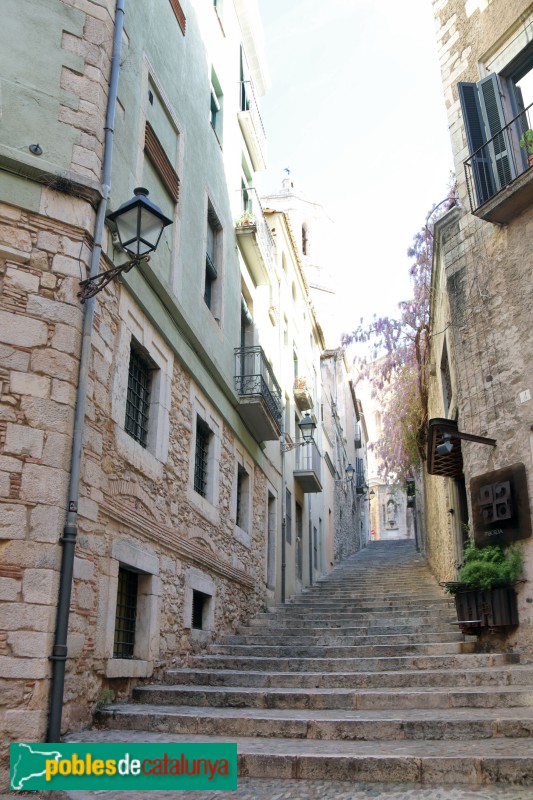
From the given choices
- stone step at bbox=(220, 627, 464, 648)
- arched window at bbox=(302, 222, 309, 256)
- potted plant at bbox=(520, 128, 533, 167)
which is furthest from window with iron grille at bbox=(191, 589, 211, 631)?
arched window at bbox=(302, 222, 309, 256)

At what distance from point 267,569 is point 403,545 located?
22.7m

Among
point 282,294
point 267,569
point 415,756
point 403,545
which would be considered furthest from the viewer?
point 403,545

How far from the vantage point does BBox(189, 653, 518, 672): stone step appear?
760cm

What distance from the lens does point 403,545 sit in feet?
116

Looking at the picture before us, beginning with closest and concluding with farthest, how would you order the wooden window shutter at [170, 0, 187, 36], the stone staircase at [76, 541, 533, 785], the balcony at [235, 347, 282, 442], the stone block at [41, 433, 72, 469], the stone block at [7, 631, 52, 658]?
the stone staircase at [76, 541, 533, 785], the stone block at [7, 631, 52, 658], the stone block at [41, 433, 72, 469], the wooden window shutter at [170, 0, 187, 36], the balcony at [235, 347, 282, 442]

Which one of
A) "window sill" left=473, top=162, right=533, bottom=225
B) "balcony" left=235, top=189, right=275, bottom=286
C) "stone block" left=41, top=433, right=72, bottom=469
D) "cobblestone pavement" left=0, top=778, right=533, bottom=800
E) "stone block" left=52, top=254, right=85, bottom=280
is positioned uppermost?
"balcony" left=235, top=189, right=275, bottom=286

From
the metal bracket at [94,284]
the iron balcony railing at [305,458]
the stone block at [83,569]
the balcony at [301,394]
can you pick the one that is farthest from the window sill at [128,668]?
the balcony at [301,394]

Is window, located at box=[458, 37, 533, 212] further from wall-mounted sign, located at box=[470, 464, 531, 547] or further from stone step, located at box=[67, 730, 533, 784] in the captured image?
stone step, located at box=[67, 730, 533, 784]

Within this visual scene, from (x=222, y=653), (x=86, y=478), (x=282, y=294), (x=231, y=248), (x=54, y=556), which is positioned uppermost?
(x=282, y=294)

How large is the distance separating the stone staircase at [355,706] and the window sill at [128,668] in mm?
194

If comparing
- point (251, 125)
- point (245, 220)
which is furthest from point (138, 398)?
point (251, 125)

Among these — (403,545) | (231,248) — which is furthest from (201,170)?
(403,545)

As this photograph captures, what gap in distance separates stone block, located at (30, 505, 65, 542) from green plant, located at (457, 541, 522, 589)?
198 inches

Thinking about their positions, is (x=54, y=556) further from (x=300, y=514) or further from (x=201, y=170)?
(x=300, y=514)
